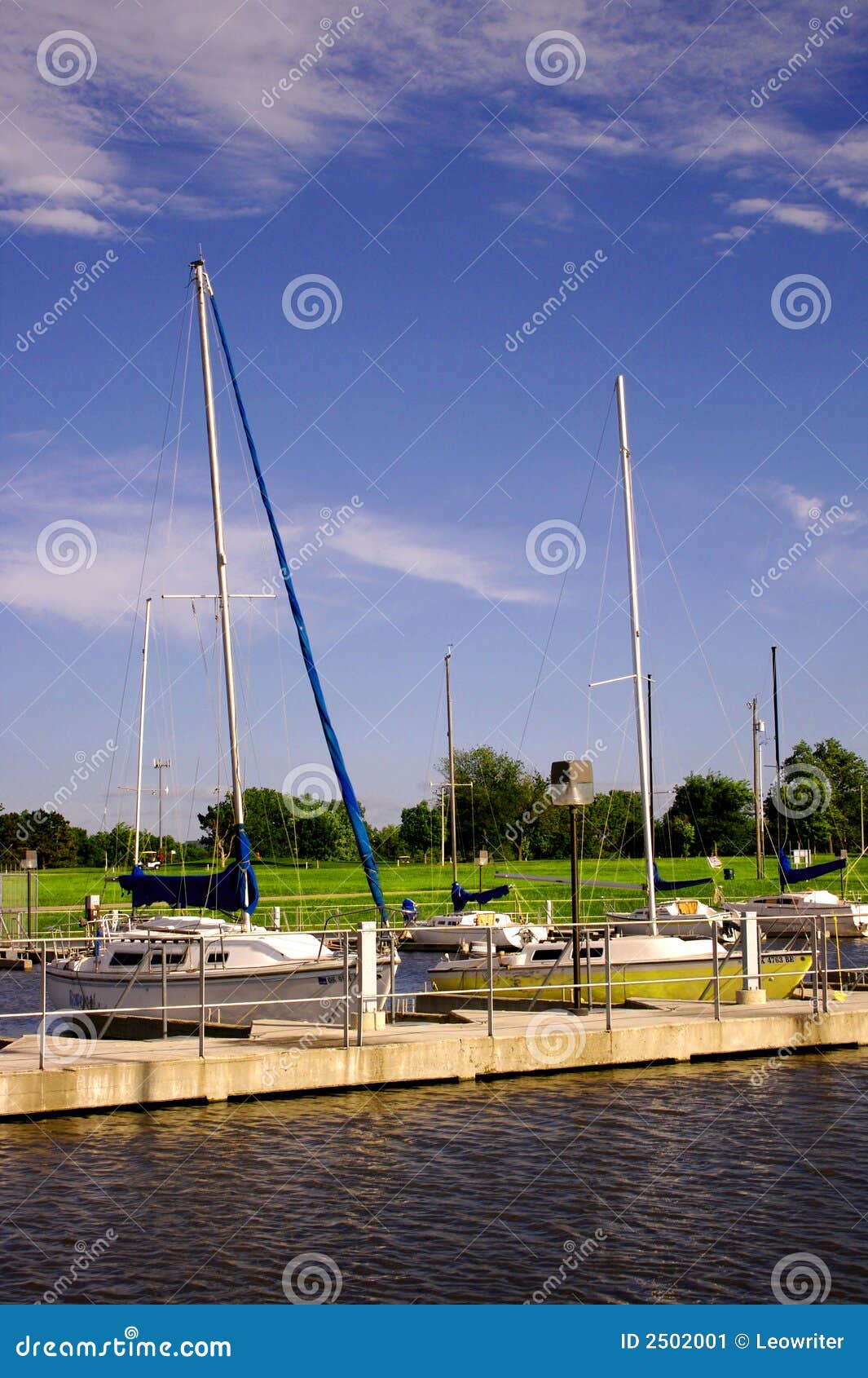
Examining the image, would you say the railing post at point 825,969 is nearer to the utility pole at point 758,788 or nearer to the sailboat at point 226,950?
the sailboat at point 226,950

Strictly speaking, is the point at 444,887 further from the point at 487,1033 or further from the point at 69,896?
the point at 487,1033

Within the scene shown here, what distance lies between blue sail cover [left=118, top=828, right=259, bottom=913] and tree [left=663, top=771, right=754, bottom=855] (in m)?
112

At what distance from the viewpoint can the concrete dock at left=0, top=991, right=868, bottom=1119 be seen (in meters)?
18.4

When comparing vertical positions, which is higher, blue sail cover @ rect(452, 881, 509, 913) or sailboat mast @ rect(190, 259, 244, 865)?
sailboat mast @ rect(190, 259, 244, 865)

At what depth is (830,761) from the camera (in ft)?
497

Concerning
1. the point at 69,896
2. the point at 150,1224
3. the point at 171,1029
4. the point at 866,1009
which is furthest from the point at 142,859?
the point at 150,1224

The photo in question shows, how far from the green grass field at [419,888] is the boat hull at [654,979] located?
3563 cm

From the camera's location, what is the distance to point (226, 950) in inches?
1196

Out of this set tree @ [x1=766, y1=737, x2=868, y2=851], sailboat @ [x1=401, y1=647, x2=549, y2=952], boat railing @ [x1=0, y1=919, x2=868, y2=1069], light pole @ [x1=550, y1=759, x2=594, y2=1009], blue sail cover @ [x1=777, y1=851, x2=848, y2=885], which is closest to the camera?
boat railing @ [x1=0, y1=919, x2=868, y2=1069]

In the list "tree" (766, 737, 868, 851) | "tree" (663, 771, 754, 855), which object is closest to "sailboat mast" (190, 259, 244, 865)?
"tree" (766, 737, 868, 851)

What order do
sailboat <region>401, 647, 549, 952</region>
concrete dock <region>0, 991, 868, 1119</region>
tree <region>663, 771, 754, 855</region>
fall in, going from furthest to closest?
tree <region>663, 771, 754, 855</region> < sailboat <region>401, 647, 549, 952</region> < concrete dock <region>0, 991, 868, 1119</region>

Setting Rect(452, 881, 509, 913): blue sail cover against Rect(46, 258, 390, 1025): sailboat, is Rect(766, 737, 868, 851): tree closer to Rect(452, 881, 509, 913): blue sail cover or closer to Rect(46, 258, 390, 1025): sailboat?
Rect(452, 881, 509, 913): blue sail cover

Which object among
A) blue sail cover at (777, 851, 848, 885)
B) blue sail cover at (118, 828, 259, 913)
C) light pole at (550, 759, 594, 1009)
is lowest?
blue sail cover at (777, 851, 848, 885)
